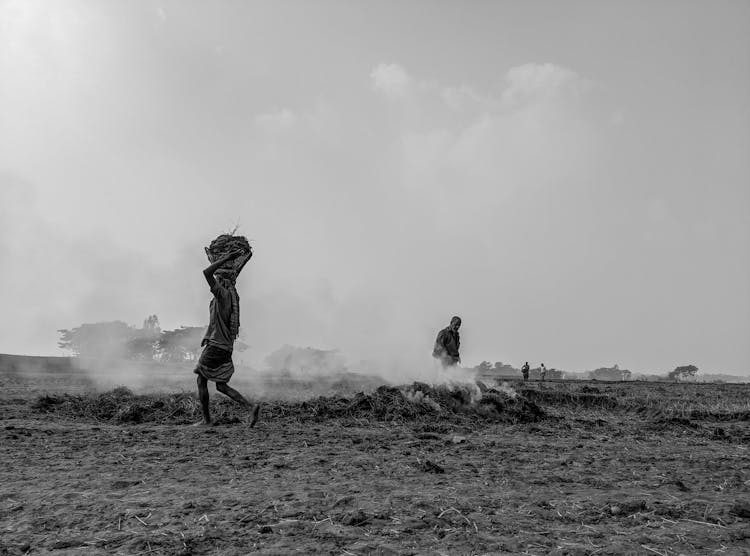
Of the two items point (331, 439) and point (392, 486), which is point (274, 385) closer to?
point (331, 439)

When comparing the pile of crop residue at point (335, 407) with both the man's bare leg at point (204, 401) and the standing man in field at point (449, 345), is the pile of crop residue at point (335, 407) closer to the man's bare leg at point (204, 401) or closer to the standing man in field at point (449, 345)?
the man's bare leg at point (204, 401)

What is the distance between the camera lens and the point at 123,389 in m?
12.0

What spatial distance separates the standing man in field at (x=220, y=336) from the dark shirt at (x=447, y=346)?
857 centimetres

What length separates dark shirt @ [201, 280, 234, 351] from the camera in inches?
362

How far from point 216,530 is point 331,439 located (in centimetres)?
412

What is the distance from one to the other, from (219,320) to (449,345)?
360 inches

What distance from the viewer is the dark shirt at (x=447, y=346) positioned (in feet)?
54.9

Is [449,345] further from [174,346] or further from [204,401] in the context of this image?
[174,346]

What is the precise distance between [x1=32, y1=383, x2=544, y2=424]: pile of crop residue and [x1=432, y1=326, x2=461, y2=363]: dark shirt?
440 cm

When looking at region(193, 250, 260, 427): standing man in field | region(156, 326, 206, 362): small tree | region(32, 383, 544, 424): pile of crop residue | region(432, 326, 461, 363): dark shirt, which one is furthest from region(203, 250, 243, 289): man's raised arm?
region(156, 326, 206, 362): small tree

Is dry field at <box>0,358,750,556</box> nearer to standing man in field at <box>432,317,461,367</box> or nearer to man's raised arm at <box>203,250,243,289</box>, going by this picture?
man's raised arm at <box>203,250,243,289</box>

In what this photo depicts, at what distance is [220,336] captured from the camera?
9227 millimetres

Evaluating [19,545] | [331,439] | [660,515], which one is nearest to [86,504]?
[19,545]

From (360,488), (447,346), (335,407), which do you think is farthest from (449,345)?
(360,488)
